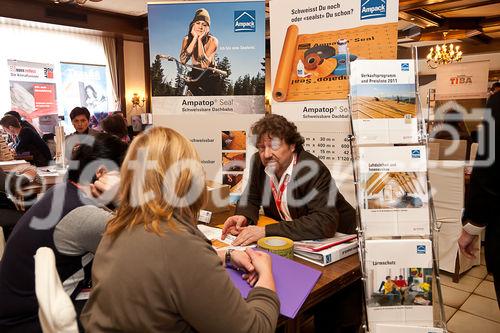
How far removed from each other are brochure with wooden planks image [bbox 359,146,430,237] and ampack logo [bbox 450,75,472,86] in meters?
5.92

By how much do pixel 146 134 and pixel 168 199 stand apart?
0.18 metres

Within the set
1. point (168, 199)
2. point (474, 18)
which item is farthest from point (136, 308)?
point (474, 18)

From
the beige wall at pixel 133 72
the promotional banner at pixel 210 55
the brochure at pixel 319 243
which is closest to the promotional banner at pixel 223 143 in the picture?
the promotional banner at pixel 210 55

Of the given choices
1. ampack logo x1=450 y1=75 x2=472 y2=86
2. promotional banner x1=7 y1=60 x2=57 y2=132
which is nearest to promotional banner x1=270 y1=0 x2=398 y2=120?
ampack logo x1=450 y1=75 x2=472 y2=86

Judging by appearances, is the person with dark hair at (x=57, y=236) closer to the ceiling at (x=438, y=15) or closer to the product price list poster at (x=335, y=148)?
the product price list poster at (x=335, y=148)

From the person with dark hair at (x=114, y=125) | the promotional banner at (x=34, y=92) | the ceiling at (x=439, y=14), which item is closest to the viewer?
the person with dark hair at (x=114, y=125)

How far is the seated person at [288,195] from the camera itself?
1683 mm

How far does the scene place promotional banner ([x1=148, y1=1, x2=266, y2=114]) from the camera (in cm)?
265

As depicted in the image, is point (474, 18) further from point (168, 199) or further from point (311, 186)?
point (168, 199)

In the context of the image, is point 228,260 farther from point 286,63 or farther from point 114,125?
point 114,125

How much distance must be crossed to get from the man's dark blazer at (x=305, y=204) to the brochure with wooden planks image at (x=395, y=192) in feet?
0.78

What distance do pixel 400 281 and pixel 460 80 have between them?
621 cm

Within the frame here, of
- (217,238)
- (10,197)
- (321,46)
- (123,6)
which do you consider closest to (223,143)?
(321,46)

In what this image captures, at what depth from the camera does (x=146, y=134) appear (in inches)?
39.1
